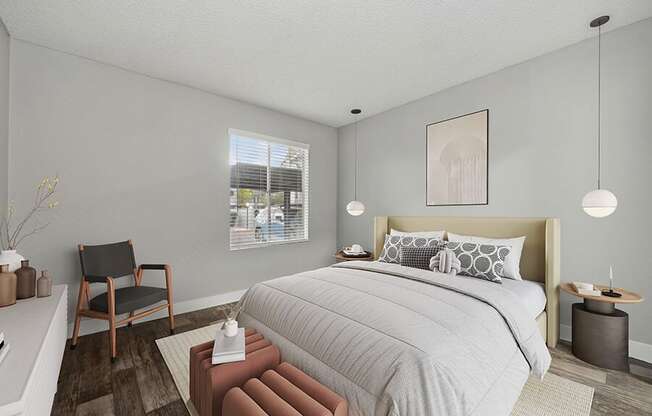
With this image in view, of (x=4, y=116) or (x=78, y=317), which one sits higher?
(x=4, y=116)

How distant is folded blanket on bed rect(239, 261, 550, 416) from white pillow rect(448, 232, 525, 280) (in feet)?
1.32

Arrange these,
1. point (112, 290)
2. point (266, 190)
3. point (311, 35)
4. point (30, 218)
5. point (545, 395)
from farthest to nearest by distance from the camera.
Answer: point (266, 190) → point (30, 218) → point (311, 35) → point (112, 290) → point (545, 395)

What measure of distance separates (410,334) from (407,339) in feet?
0.13

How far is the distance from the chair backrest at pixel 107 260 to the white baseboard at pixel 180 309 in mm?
584

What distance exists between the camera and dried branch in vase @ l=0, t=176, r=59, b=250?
7.89 ft

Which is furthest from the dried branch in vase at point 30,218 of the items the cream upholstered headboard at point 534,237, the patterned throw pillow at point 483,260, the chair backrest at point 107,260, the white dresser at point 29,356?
the cream upholstered headboard at point 534,237

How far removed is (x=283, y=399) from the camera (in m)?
1.27

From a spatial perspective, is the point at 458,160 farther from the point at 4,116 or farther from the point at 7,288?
the point at 4,116

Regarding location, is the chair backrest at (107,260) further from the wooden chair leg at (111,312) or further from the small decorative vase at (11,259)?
the small decorative vase at (11,259)

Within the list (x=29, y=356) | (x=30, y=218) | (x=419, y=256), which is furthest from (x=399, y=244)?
(x=30, y=218)

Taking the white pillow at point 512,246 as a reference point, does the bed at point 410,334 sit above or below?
below

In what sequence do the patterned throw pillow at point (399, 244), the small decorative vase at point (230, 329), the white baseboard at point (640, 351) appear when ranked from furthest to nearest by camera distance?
1. the patterned throw pillow at point (399, 244)
2. the white baseboard at point (640, 351)
3. the small decorative vase at point (230, 329)

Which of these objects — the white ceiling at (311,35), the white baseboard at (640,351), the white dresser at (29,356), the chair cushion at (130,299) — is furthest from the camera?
the chair cushion at (130,299)

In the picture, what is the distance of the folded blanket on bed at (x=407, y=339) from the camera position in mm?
1222
